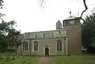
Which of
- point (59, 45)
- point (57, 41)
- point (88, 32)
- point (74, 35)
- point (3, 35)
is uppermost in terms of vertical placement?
point (88, 32)

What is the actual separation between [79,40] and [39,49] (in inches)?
391

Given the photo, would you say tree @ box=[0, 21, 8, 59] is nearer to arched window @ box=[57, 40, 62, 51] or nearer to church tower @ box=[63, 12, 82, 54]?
arched window @ box=[57, 40, 62, 51]

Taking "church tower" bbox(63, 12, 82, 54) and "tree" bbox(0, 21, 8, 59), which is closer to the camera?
"tree" bbox(0, 21, 8, 59)

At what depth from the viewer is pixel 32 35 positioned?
54219 millimetres

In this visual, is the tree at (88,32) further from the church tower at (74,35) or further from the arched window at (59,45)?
the arched window at (59,45)

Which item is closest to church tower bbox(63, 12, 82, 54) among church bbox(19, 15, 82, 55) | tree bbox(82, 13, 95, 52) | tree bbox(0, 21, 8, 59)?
church bbox(19, 15, 82, 55)

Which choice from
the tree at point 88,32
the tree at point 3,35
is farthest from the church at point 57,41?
the tree at point 3,35

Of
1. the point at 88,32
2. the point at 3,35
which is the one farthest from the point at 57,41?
the point at 3,35

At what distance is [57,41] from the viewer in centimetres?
4962

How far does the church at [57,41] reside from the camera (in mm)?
49312

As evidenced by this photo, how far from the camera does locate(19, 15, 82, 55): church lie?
49312 millimetres

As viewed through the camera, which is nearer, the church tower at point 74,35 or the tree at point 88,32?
the church tower at point 74,35

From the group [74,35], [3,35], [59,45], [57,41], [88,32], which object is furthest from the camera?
[88,32]

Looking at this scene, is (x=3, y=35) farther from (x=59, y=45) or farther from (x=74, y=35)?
(x=74, y=35)
